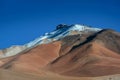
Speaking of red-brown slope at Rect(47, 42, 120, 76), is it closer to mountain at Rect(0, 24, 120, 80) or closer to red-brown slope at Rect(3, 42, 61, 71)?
mountain at Rect(0, 24, 120, 80)

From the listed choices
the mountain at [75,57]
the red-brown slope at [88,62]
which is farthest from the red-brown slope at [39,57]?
the red-brown slope at [88,62]

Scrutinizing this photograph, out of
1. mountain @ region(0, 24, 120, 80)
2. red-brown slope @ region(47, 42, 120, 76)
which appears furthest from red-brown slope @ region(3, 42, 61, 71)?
red-brown slope @ region(47, 42, 120, 76)

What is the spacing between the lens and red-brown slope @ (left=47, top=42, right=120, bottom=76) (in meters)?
109

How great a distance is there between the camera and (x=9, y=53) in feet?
652

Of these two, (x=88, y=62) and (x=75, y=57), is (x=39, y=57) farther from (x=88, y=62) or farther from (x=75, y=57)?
(x=88, y=62)

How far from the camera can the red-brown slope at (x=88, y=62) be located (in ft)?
357

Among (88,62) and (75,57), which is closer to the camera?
(88,62)

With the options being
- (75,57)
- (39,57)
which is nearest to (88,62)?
(75,57)

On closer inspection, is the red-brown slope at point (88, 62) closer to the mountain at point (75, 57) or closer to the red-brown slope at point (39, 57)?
the mountain at point (75, 57)

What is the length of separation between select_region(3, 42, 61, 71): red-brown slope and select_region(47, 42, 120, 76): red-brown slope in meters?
6.41

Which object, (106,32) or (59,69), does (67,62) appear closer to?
(59,69)

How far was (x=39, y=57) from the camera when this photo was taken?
151125 mm

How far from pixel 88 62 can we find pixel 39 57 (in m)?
32.8

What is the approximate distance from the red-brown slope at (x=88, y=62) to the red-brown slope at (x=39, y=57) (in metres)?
6.41
